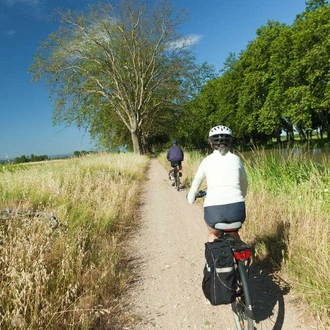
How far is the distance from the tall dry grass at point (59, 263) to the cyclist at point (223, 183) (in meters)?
→ 1.58

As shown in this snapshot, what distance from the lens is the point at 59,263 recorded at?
10.0 ft

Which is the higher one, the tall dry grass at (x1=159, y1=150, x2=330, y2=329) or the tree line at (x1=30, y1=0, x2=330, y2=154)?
the tree line at (x1=30, y1=0, x2=330, y2=154)

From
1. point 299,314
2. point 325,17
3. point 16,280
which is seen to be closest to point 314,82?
point 325,17

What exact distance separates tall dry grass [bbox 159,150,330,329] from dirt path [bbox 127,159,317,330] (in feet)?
0.93

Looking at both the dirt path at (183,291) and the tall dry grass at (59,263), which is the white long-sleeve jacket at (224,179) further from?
the tall dry grass at (59,263)

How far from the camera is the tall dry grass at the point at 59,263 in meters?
2.43

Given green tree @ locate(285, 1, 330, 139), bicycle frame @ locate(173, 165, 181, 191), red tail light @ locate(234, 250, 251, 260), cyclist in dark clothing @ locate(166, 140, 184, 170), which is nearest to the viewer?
red tail light @ locate(234, 250, 251, 260)

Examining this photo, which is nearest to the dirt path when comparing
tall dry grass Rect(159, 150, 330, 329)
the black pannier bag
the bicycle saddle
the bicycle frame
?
tall dry grass Rect(159, 150, 330, 329)

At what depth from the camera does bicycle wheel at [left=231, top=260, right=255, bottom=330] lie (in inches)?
87.5

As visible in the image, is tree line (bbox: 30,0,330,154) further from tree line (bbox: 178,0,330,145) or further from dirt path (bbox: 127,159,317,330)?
dirt path (bbox: 127,159,317,330)

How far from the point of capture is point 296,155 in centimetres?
679

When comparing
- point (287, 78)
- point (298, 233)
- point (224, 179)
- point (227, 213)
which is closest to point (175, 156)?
point (298, 233)

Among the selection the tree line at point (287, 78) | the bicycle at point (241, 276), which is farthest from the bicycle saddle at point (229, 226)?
the tree line at point (287, 78)

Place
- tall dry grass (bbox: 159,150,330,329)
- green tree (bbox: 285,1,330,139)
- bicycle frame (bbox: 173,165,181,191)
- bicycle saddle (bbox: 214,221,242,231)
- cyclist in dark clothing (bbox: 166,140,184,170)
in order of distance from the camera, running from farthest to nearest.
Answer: green tree (bbox: 285,1,330,139)
cyclist in dark clothing (bbox: 166,140,184,170)
bicycle frame (bbox: 173,165,181,191)
tall dry grass (bbox: 159,150,330,329)
bicycle saddle (bbox: 214,221,242,231)
